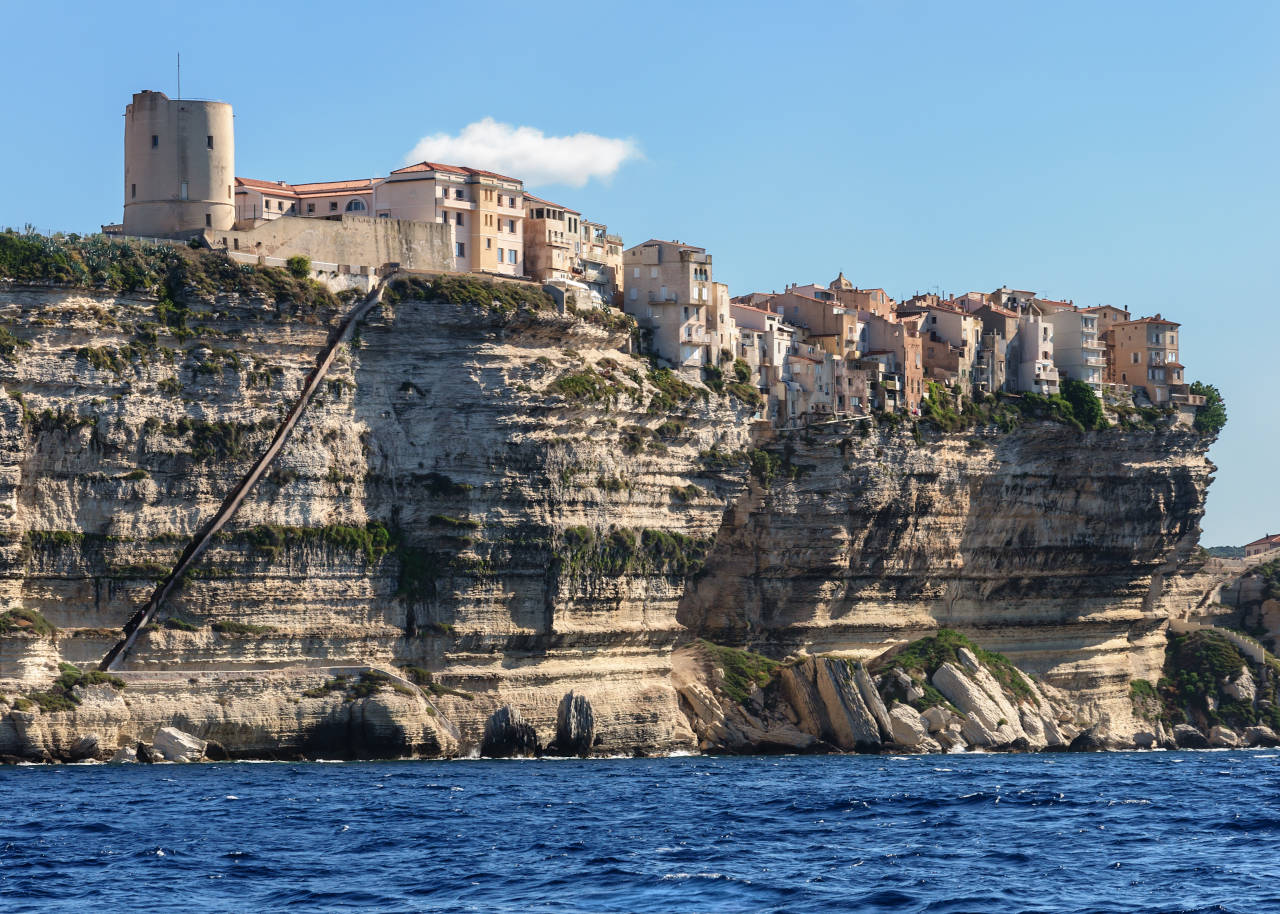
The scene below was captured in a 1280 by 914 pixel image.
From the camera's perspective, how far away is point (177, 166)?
80.2 meters

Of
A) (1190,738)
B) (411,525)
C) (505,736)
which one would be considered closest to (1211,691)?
(1190,738)

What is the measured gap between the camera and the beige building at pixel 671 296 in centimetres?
9181

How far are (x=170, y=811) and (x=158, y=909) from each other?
14.0 meters

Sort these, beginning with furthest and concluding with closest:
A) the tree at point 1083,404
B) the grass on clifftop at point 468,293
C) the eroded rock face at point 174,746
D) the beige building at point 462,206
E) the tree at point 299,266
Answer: the tree at point 1083,404, the beige building at point 462,206, the grass on clifftop at point 468,293, the tree at point 299,266, the eroded rock face at point 174,746

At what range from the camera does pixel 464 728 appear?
75562mm

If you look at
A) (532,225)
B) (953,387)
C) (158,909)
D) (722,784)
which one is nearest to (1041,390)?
(953,387)

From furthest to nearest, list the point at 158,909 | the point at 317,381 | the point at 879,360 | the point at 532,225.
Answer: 1. the point at 879,360
2. the point at 532,225
3. the point at 317,381
4. the point at 158,909

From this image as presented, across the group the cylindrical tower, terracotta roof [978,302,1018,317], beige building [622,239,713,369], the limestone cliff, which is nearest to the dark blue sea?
the limestone cliff

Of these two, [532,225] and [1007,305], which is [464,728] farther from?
[1007,305]

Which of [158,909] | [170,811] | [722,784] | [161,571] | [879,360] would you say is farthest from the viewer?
[879,360]

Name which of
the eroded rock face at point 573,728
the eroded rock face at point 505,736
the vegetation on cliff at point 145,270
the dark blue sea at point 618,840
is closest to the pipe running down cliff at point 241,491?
the vegetation on cliff at point 145,270

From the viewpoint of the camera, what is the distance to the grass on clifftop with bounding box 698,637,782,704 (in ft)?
276

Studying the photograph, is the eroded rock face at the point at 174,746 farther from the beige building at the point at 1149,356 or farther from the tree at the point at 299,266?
the beige building at the point at 1149,356

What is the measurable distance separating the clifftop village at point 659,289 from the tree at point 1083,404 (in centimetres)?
116
